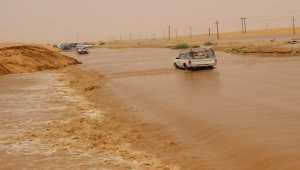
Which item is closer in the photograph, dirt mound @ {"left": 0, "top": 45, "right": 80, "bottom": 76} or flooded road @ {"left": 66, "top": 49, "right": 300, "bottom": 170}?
flooded road @ {"left": 66, "top": 49, "right": 300, "bottom": 170}

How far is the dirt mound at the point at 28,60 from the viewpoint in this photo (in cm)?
3719

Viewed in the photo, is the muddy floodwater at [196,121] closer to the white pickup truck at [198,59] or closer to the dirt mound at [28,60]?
the white pickup truck at [198,59]

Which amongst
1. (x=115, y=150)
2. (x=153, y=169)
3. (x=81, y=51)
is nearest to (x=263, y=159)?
(x=153, y=169)

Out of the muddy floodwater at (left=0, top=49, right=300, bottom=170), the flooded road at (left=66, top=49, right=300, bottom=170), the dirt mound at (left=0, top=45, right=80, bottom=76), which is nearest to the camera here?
the flooded road at (left=66, top=49, right=300, bottom=170)

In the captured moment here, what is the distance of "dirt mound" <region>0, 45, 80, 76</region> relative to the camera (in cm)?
3719

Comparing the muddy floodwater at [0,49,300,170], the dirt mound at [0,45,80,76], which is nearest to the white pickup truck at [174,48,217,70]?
the muddy floodwater at [0,49,300,170]

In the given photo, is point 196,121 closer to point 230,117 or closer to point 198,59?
point 230,117

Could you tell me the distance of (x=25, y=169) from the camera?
8.04 meters

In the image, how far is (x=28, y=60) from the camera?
40062 millimetres

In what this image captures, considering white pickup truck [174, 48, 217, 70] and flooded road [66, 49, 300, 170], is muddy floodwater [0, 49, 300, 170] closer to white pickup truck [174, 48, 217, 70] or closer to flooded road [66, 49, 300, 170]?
flooded road [66, 49, 300, 170]

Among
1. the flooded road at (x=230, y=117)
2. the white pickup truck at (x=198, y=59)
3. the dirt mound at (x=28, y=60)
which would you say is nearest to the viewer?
the flooded road at (x=230, y=117)

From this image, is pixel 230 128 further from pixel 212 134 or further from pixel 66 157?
pixel 66 157

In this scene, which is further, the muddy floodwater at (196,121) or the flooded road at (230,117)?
the muddy floodwater at (196,121)

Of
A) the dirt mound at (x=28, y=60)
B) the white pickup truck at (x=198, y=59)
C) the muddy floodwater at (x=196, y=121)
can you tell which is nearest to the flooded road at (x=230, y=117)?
the muddy floodwater at (x=196, y=121)
